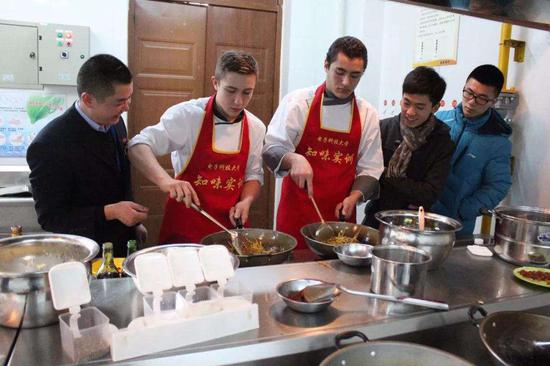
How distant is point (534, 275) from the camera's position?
148 centimetres

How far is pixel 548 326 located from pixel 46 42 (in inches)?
154

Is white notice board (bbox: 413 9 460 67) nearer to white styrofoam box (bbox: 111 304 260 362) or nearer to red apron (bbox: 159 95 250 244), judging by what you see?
red apron (bbox: 159 95 250 244)

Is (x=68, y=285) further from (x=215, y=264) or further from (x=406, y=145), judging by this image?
(x=406, y=145)

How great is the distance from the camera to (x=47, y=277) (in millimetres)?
963

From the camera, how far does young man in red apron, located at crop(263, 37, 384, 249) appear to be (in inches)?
90.3

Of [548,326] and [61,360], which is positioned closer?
[61,360]

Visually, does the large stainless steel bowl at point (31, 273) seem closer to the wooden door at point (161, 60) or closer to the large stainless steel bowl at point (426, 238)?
the large stainless steel bowl at point (426, 238)

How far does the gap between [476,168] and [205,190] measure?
1.45 meters

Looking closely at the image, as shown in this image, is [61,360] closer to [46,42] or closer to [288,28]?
[46,42]

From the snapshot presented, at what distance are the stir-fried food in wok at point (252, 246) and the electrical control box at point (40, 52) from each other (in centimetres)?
283

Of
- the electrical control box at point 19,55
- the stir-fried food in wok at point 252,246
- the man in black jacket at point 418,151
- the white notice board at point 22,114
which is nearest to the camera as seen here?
the stir-fried food in wok at point 252,246

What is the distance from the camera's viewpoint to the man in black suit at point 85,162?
1.82 metres

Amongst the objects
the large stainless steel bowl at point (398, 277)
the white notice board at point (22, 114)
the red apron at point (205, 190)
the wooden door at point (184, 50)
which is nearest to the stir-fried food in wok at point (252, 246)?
the red apron at point (205, 190)

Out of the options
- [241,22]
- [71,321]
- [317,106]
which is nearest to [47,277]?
[71,321]
